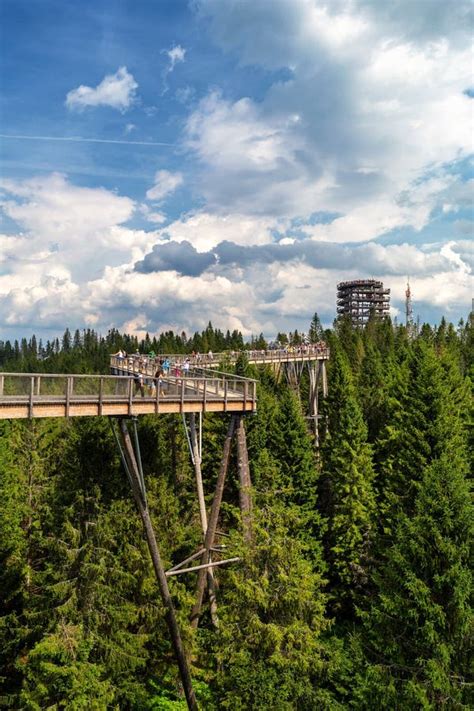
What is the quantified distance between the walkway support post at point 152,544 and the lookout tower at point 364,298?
163 m

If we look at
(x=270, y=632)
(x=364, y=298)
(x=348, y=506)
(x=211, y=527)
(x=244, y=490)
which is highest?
(x=364, y=298)

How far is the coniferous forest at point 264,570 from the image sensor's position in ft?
48.1

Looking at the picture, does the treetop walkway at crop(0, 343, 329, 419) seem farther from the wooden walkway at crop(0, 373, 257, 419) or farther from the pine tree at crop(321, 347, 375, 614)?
the pine tree at crop(321, 347, 375, 614)

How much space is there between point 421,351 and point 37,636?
74.7ft

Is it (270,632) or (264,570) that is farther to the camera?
(264,570)

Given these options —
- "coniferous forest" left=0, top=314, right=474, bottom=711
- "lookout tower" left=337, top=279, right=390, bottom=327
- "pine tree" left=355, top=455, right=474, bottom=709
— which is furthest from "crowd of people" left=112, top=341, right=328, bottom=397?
"lookout tower" left=337, top=279, right=390, bottom=327

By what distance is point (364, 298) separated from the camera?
17900 cm

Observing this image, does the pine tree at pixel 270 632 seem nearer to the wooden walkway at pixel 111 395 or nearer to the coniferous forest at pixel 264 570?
the coniferous forest at pixel 264 570

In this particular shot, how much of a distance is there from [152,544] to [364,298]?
554ft

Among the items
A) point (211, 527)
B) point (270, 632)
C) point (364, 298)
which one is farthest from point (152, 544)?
point (364, 298)

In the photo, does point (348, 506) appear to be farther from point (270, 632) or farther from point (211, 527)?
point (270, 632)

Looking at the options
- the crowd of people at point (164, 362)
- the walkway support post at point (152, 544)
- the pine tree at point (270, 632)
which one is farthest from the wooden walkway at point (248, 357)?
the pine tree at point (270, 632)

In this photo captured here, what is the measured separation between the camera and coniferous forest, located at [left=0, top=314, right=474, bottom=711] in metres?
14.6

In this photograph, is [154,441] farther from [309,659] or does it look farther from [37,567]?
[309,659]
